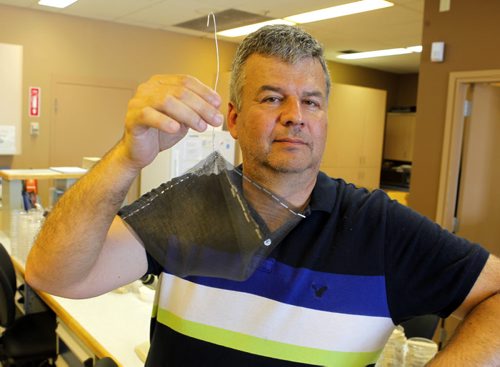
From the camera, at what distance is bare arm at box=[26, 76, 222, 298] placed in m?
0.75

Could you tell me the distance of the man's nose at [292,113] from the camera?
2.95 ft

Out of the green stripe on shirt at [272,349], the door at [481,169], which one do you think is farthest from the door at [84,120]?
the green stripe on shirt at [272,349]

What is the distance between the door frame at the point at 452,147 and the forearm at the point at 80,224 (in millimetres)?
2981

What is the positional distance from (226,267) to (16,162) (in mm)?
4635

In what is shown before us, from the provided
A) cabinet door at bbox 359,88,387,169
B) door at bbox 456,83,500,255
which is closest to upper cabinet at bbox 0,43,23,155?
door at bbox 456,83,500,255

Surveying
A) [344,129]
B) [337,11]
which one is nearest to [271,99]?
[337,11]

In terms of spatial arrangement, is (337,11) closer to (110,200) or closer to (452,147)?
(452,147)

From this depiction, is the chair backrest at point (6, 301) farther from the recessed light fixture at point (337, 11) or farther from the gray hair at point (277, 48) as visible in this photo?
the recessed light fixture at point (337, 11)

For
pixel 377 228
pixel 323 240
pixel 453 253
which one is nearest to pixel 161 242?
pixel 323 240

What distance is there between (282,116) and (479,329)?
53 cm

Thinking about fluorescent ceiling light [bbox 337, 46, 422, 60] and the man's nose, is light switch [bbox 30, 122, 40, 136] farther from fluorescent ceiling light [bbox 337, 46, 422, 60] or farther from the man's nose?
the man's nose

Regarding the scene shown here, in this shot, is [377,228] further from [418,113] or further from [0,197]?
[0,197]

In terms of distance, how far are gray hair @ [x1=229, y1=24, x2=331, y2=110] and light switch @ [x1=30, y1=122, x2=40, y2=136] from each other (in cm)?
448

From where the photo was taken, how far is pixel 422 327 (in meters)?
1.86
